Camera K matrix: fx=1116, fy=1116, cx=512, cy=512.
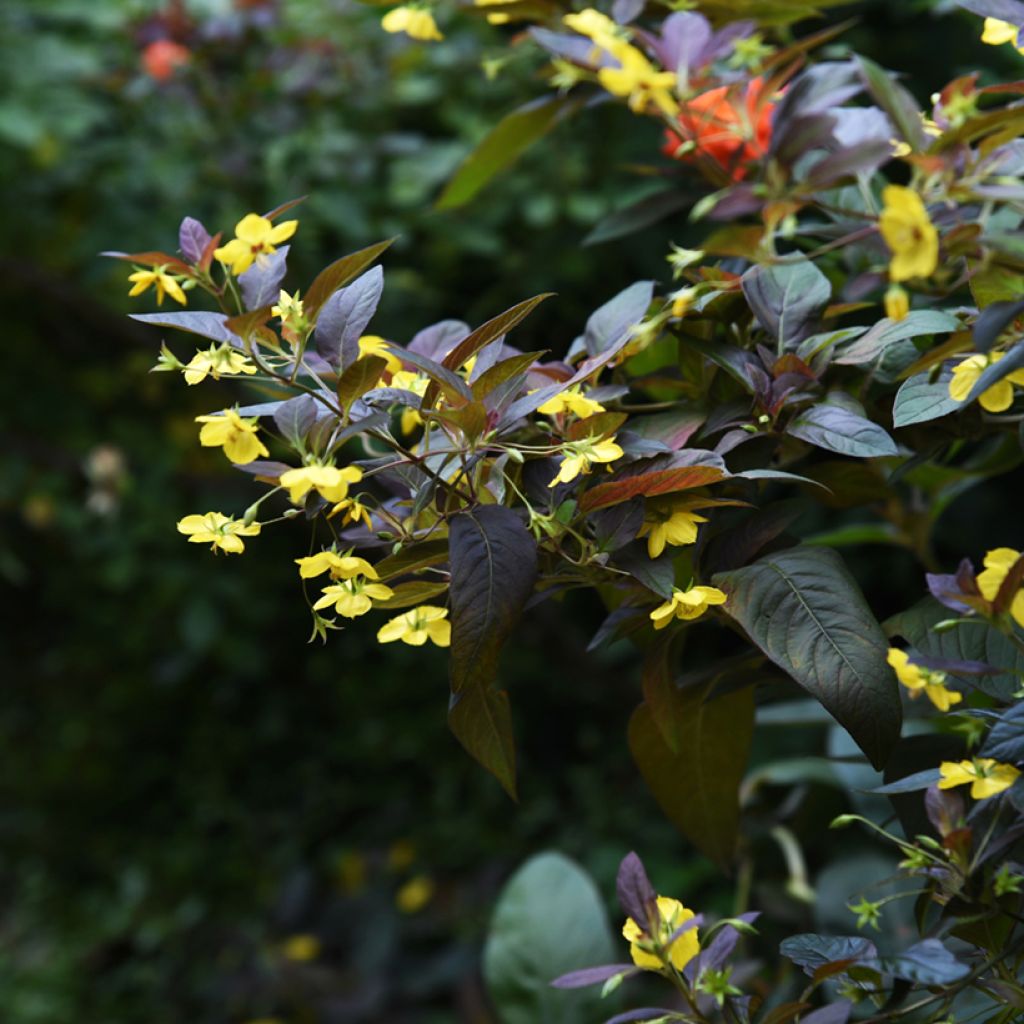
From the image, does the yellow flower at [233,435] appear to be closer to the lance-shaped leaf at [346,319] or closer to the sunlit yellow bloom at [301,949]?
the lance-shaped leaf at [346,319]

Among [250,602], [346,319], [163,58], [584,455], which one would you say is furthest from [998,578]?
[250,602]

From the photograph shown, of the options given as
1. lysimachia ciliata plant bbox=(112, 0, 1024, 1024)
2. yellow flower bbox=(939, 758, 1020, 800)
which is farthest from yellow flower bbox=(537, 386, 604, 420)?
yellow flower bbox=(939, 758, 1020, 800)

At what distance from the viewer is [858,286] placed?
0.58 meters

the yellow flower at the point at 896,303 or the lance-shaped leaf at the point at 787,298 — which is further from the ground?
the yellow flower at the point at 896,303

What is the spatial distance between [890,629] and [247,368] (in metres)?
→ 0.33

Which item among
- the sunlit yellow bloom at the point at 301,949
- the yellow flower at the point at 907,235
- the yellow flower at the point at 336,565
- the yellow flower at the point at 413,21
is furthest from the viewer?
the sunlit yellow bloom at the point at 301,949

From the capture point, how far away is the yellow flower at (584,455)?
0.46 metres

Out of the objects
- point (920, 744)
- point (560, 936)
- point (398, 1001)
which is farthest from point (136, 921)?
point (920, 744)

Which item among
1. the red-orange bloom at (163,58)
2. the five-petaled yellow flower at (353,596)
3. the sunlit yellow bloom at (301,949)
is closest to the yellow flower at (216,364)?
the five-petaled yellow flower at (353,596)

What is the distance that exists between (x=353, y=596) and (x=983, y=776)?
27cm

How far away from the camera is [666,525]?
0.49 m

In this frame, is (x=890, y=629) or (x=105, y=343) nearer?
(x=890, y=629)

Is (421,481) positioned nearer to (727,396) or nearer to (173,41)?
(727,396)

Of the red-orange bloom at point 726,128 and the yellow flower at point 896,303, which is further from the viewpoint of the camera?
the red-orange bloom at point 726,128
